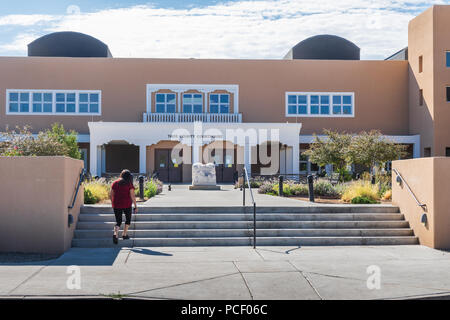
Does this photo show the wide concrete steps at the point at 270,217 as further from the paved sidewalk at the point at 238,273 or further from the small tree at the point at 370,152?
the small tree at the point at 370,152

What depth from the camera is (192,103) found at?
106ft

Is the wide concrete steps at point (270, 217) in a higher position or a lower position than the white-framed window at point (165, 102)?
lower

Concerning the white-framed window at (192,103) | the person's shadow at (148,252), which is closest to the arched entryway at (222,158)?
the white-framed window at (192,103)

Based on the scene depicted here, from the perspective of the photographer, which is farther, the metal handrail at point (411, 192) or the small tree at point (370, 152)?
the small tree at point (370, 152)

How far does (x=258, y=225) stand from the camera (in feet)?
41.1

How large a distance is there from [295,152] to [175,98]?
8693mm

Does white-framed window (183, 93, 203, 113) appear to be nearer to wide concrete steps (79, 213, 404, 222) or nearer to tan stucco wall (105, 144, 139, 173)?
tan stucco wall (105, 144, 139, 173)

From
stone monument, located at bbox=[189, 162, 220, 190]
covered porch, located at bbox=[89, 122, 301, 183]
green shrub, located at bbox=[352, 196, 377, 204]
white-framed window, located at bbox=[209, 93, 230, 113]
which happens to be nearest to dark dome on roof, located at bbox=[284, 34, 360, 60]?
white-framed window, located at bbox=[209, 93, 230, 113]

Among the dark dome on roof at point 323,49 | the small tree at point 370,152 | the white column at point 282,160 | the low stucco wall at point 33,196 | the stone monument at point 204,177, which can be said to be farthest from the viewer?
the dark dome on roof at point 323,49

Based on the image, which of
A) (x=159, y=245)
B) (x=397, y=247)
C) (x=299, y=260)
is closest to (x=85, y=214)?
(x=159, y=245)

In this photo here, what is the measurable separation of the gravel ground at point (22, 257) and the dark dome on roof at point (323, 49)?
102 ft

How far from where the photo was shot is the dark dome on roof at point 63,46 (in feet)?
124

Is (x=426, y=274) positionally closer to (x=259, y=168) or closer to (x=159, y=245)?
(x=159, y=245)

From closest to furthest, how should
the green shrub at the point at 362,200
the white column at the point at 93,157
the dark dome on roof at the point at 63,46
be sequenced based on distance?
the green shrub at the point at 362,200 < the white column at the point at 93,157 < the dark dome on roof at the point at 63,46
